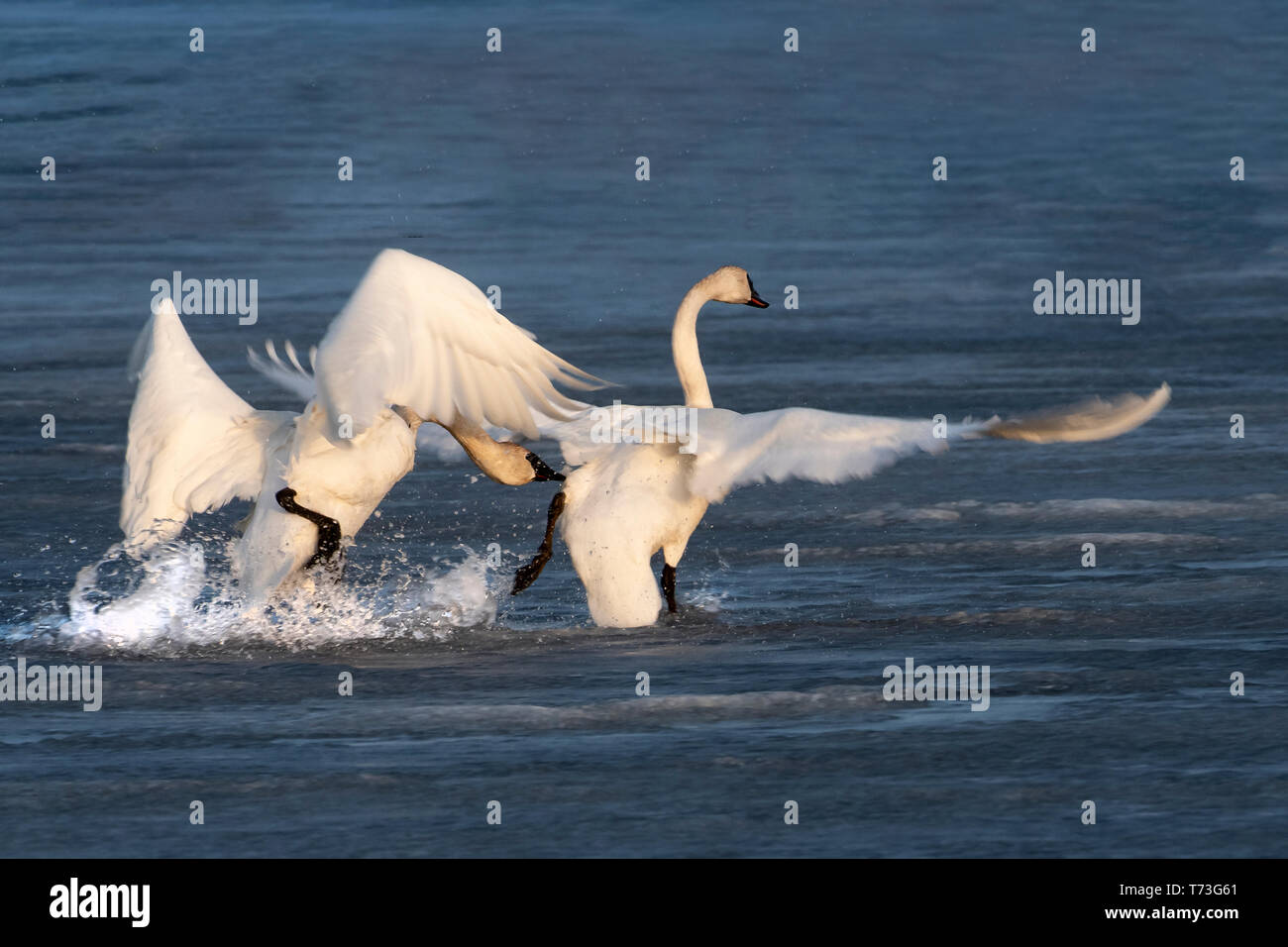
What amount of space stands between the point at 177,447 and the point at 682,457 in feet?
6.23

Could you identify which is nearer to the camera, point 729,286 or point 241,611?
point 241,611

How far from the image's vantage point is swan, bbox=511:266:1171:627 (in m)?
7.44

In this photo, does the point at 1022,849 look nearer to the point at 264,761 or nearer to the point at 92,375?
the point at 264,761

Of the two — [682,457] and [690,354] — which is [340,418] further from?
[690,354]

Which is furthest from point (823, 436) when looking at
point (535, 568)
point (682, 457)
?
point (535, 568)

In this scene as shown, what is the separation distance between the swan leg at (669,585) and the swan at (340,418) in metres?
0.59

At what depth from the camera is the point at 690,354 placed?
8.70 meters

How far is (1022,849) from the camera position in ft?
17.1

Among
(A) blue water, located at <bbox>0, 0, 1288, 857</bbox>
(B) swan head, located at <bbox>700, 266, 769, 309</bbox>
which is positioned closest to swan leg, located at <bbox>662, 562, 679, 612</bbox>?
(A) blue water, located at <bbox>0, 0, 1288, 857</bbox>

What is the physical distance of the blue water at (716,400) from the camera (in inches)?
232

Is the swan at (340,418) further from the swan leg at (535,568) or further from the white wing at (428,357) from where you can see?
the swan leg at (535,568)

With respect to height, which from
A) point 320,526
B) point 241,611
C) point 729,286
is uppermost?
point 729,286

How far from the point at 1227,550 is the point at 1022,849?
421 cm

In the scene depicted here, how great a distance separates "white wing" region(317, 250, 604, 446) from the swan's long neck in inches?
32.2
